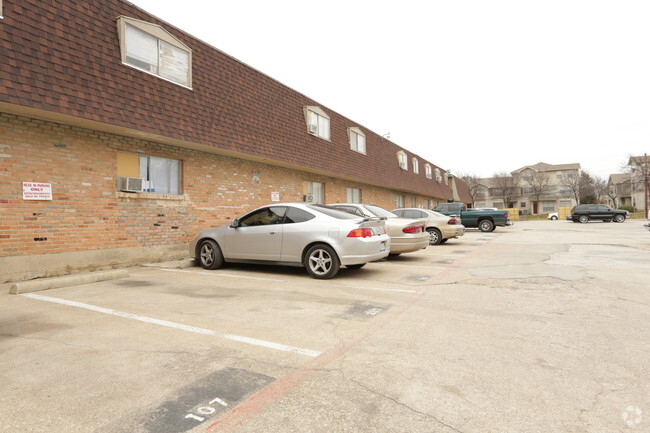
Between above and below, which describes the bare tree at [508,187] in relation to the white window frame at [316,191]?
above

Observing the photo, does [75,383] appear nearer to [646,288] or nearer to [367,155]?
[646,288]

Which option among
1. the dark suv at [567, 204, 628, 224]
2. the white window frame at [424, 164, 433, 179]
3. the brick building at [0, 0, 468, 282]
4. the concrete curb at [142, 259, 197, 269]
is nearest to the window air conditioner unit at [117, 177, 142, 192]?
the brick building at [0, 0, 468, 282]

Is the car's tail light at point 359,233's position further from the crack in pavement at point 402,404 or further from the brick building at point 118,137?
the brick building at point 118,137

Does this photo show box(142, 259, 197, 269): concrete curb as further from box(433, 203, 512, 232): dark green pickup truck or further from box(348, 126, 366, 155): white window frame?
box(433, 203, 512, 232): dark green pickup truck

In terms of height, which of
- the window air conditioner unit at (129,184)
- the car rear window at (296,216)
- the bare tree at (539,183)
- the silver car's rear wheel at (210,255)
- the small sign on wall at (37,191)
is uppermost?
the bare tree at (539,183)

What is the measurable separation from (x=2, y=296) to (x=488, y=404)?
6946mm

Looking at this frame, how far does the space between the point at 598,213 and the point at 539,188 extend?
39.5 metres

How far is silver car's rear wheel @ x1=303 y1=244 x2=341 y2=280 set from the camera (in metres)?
6.97

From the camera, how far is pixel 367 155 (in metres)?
20.6

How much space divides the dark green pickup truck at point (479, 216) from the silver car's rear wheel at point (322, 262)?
16107 mm

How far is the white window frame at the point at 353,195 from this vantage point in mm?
19675

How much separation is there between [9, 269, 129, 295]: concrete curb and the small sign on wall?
1.68 m

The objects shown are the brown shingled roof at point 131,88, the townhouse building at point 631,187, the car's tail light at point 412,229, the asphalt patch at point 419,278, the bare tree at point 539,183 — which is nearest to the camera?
the brown shingled roof at point 131,88

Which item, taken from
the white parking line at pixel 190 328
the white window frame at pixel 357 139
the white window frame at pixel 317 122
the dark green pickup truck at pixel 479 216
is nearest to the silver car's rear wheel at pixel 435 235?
the white window frame at pixel 317 122
